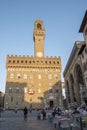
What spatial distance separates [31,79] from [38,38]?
1694 cm

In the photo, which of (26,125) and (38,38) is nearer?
(26,125)

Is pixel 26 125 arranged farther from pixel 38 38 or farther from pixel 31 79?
pixel 38 38

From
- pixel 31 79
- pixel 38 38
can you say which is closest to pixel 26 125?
pixel 31 79

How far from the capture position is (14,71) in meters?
53.2

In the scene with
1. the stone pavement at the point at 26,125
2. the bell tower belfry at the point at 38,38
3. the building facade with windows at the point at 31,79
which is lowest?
the stone pavement at the point at 26,125

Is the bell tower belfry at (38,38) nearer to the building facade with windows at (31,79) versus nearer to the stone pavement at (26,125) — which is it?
the building facade with windows at (31,79)

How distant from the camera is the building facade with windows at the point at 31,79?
5006cm

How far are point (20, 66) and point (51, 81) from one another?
37.8 feet

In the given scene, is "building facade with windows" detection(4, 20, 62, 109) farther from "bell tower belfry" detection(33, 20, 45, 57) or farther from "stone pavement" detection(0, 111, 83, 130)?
"stone pavement" detection(0, 111, 83, 130)

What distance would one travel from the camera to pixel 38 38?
2405 inches

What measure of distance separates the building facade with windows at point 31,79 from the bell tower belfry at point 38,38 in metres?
0.58

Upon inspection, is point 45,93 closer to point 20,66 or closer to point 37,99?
point 37,99

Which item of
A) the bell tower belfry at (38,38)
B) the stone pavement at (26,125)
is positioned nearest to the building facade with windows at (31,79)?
the bell tower belfry at (38,38)

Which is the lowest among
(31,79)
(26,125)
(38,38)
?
(26,125)
